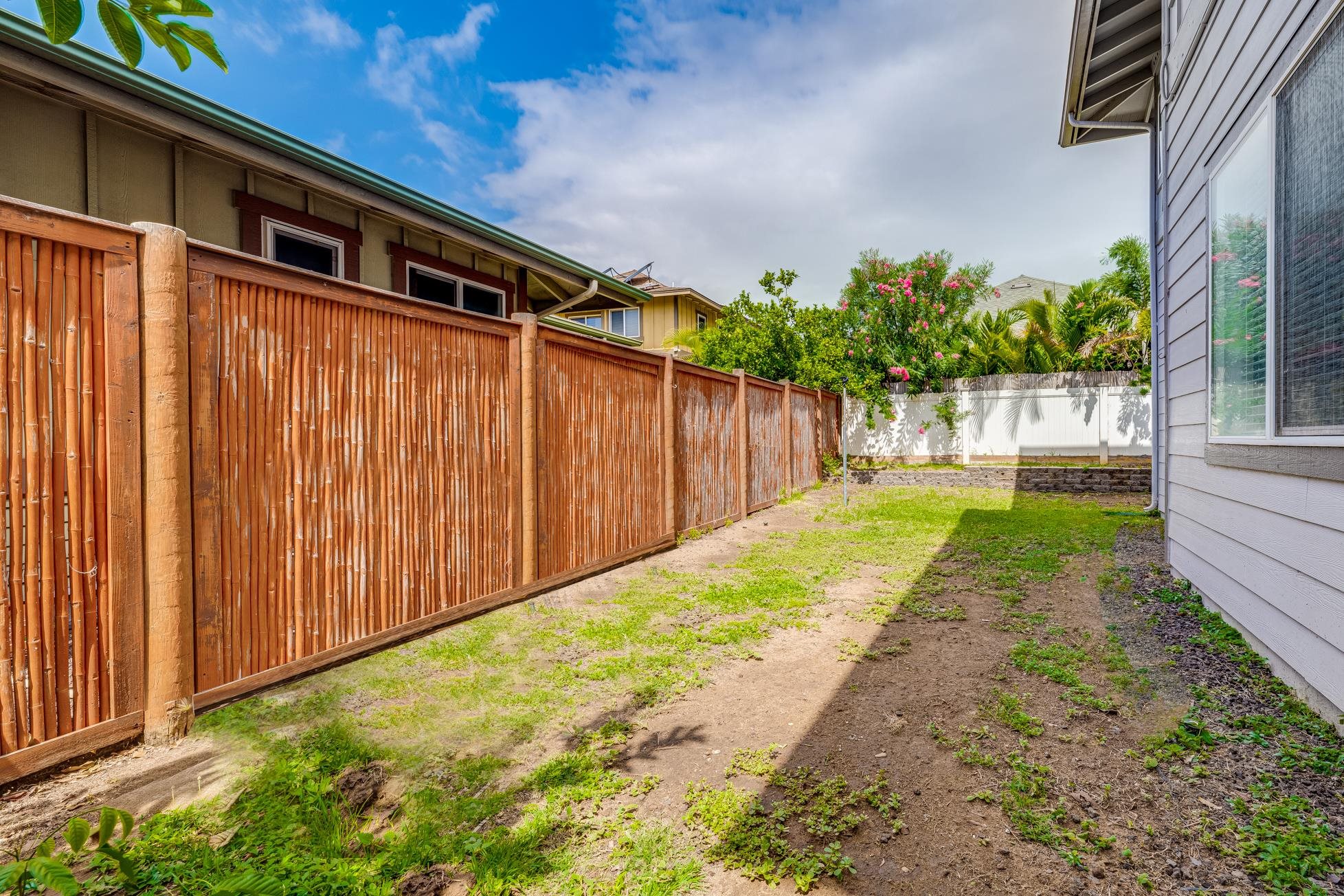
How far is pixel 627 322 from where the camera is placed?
2345 cm

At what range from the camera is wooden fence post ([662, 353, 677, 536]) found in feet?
20.6

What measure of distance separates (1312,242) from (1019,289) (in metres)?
30.1

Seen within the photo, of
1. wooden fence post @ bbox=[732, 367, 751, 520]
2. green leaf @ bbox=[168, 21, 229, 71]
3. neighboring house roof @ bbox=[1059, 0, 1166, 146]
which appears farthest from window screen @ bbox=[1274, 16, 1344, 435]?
wooden fence post @ bbox=[732, 367, 751, 520]

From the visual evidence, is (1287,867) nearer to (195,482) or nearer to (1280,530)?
(1280,530)

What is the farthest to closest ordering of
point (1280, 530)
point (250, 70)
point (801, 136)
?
1. point (801, 136)
2. point (250, 70)
3. point (1280, 530)

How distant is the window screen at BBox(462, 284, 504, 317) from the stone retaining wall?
8583mm

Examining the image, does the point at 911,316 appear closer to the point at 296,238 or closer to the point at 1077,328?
the point at 1077,328

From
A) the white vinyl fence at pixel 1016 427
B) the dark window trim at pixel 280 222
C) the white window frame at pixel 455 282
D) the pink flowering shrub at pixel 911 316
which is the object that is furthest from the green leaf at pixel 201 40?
the pink flowering shrub at pixel 911 316

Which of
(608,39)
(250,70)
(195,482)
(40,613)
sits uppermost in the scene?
(608,39)

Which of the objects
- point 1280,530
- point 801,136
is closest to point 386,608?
point 1280,530

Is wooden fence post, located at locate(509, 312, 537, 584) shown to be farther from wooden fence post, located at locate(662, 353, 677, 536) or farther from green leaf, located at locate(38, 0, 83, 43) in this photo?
green leaf, located at locate(38, 0, 83, 43)

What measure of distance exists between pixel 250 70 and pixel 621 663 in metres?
6.65

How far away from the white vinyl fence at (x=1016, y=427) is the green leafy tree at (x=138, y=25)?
11.6 m

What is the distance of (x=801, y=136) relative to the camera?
13.3m
